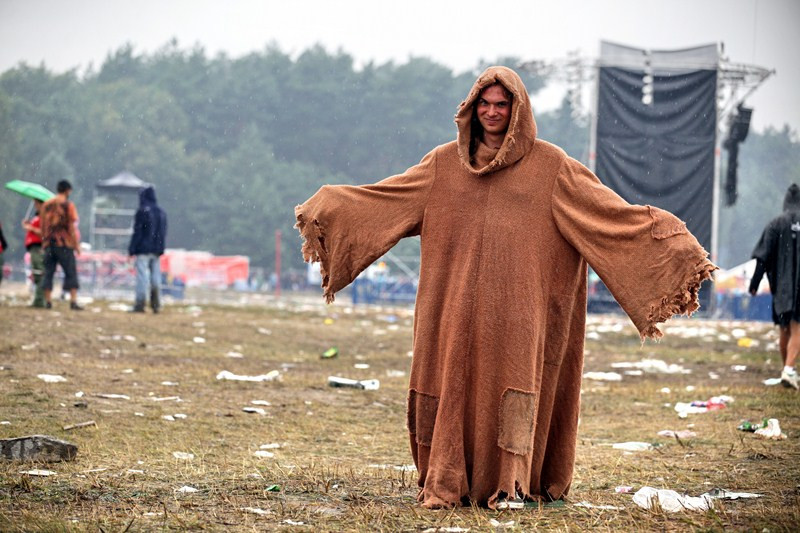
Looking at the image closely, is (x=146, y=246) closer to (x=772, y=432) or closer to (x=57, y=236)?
(x=57, y=236)

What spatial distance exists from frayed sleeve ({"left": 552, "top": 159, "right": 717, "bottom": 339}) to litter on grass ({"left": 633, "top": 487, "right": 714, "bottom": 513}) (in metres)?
0.71

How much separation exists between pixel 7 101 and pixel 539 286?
58021 mm

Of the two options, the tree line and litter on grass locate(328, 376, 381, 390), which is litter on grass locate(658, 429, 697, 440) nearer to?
litter on grass locate(328, 376, 381, 390)

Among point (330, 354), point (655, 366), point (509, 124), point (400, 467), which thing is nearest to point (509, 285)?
point (509, 124)

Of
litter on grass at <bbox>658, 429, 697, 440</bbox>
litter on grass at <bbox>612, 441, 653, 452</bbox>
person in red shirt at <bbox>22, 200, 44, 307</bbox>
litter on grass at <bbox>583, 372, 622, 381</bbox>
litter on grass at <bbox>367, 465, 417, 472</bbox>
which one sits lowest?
litter on grass at <bbox>367, 465, 417, 472</bbox>

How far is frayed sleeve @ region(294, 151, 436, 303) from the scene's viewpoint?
5.34 meters

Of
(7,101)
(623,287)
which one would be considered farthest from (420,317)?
(7,101)

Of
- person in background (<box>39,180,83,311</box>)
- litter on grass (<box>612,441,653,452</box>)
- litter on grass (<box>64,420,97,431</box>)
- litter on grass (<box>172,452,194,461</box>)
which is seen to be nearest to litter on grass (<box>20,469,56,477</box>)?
litter on grass (<box>172,452,194,461</box>)

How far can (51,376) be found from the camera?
930 cm

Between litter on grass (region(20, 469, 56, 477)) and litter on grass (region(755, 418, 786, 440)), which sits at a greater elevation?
litter on grass (region(755, 418, 786, 440))

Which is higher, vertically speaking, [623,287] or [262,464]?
[623,287]

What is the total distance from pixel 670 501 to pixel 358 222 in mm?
1923

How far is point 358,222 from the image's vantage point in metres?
5.40

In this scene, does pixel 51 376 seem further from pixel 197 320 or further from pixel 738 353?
pixel 738 353
